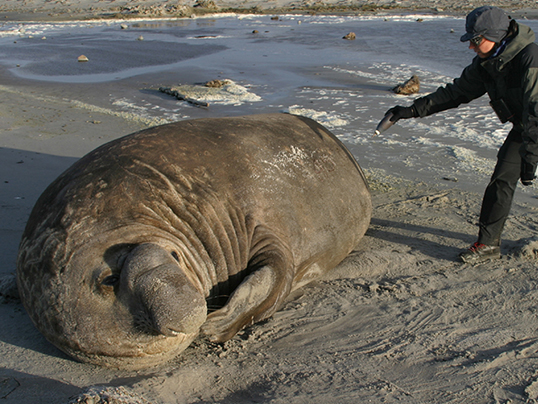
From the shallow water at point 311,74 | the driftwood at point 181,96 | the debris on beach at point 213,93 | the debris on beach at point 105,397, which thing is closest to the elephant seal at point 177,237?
the debris on beach at point 105,397

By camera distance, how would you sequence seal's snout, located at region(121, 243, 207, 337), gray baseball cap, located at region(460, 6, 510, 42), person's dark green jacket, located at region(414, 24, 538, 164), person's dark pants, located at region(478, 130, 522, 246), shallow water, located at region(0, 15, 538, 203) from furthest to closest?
shallow water, located at region(0, 15, 538, 203), person's dark pants, located at region(478, 130, 522, 246), gray baseball cap, located at region(460, 6, 510, 42), person's dark green jacket, located at region(414, 24, 538, 164), seal's snout, located at region(121, 243, 207, 337)

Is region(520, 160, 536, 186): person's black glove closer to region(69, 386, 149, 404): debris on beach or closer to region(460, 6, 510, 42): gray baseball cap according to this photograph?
region(460, 6, 510, 42): gray baseball cap

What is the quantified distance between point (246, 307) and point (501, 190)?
2670 mm

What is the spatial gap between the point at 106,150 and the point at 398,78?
949cm

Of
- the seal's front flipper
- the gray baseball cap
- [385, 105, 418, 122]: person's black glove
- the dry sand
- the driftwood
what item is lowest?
the dry sand

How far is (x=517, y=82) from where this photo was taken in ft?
13.5

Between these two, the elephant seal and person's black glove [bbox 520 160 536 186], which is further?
person's black glove [bbox 520 160 536 186]

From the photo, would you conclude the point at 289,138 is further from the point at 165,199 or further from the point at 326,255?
the point at 165,199

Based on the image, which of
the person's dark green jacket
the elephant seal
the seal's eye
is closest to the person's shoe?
the person's dark green jacket

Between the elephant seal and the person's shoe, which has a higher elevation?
the elephant seal

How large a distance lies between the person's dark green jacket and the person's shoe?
0.90m

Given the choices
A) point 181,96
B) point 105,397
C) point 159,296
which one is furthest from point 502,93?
point 181,96

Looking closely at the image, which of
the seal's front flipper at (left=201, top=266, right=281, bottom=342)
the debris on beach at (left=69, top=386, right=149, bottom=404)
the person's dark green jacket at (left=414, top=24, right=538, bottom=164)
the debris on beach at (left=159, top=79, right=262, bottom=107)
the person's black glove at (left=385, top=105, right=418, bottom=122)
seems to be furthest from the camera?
the debris on beach at (left=159, top=79, right=262, bottom=107)

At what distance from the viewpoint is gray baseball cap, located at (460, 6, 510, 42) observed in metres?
4.02
